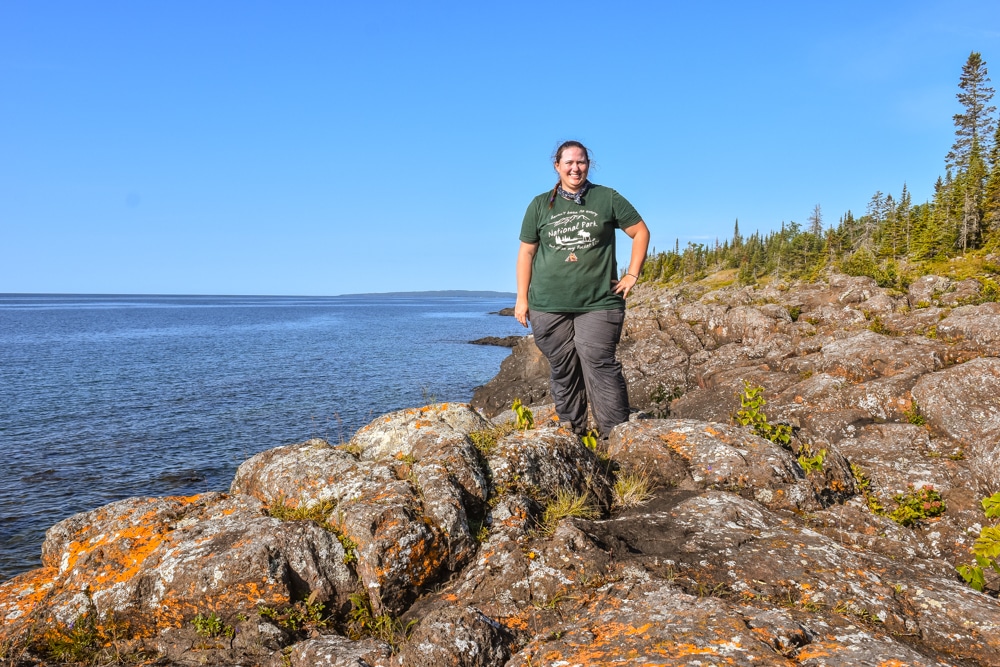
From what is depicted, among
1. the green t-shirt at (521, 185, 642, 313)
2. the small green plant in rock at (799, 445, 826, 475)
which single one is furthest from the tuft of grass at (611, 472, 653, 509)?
the green t-shirt at (521, 185, 642, 313)

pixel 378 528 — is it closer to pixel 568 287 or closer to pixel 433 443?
pixel 433 443

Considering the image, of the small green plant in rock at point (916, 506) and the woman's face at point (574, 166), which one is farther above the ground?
the woman's face at point (574, 166)

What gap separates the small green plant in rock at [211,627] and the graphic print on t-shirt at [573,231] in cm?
477

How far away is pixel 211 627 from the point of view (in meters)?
4.00

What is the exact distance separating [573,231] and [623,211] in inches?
24.0

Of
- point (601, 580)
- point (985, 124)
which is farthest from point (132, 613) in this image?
point (985, 124)

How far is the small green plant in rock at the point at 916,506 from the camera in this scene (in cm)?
603

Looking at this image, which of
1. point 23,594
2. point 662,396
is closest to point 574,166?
point 23,594

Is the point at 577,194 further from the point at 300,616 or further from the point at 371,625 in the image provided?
the point at 300,616

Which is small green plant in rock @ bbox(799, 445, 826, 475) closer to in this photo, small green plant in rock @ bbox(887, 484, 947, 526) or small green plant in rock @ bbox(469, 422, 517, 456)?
small green plant in rock @ bbox(887, 484, 947, 526)

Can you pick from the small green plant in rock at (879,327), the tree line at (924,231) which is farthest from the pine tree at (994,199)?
the small green plant in rock at (879,327)

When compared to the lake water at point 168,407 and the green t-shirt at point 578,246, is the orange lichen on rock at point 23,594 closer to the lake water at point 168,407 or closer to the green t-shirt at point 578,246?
the lake water at point 168,407

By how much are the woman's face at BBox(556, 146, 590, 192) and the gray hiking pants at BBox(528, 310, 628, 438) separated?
1.54 meters

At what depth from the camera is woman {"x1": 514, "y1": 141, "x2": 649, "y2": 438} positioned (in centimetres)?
643
